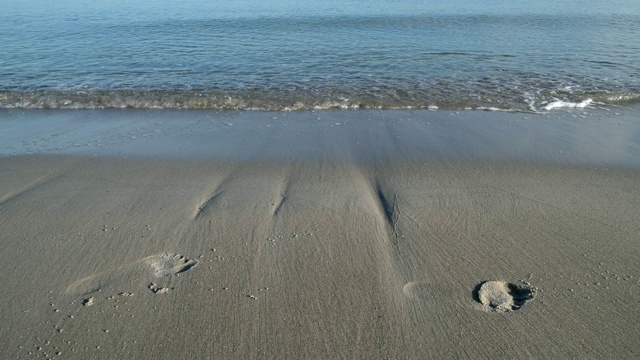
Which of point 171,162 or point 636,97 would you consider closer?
point 171,162

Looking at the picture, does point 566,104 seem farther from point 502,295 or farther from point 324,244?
point 324,244

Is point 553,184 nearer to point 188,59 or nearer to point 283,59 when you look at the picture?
point 283,59

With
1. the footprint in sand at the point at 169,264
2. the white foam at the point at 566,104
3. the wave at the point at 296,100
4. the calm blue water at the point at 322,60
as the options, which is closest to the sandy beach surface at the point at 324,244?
the footprint in sand at the point at 169,264

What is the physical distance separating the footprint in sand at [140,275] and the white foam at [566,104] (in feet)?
24.1

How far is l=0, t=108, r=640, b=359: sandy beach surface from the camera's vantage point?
2916 millimetres

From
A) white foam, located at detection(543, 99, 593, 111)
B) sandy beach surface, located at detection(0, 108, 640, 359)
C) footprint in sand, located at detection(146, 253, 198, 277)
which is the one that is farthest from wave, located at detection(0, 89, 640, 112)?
footprint in sand, located at detection(146, 253, 198, 277)

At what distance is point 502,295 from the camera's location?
3.28 metres

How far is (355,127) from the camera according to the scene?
23.5 ft

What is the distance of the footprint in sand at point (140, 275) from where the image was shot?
3.39 metres

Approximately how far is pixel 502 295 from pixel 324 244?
1.58 m

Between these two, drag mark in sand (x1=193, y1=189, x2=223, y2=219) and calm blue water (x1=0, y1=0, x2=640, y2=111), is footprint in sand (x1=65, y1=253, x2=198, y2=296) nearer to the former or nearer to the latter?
drag mark in sand (x1=193, y1=189, x2=223, y2=219)

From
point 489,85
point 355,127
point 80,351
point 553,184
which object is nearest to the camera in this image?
point 80,351

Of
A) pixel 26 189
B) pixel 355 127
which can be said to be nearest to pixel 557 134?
pixel 355 127

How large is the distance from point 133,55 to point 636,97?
13.5 m
